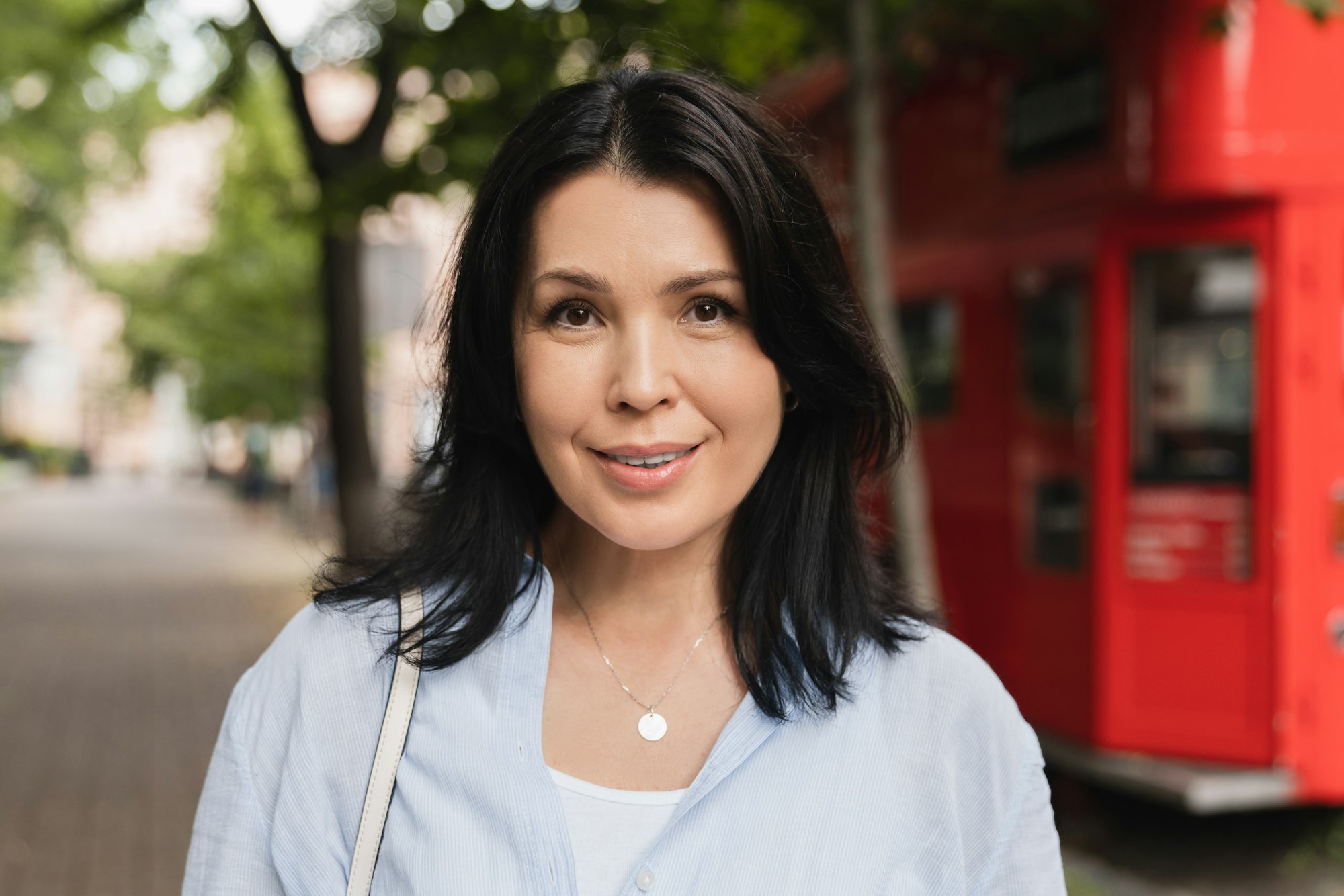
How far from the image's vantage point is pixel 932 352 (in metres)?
6.64

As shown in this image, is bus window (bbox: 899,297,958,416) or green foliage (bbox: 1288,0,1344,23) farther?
bus window (bbox: 899,297,958,416)

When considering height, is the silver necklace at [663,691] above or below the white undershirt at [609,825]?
above

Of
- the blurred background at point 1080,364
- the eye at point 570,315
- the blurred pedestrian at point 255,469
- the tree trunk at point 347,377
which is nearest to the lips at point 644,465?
the eye at point 570,315

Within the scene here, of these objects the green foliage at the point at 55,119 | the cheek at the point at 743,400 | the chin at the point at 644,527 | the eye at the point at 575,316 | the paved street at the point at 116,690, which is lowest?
the paved street at the point at 116,690

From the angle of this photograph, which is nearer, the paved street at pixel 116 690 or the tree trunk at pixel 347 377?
the paved street at pixel 116 690

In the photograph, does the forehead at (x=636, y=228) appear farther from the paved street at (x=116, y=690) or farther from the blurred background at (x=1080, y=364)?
the blurred background at (x=1080, y=364)

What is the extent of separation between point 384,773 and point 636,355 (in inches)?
21.7

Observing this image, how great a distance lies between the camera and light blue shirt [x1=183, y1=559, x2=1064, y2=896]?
1571 mm

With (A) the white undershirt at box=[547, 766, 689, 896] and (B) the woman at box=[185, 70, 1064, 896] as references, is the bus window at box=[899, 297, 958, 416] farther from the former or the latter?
(A) the white undershirt at box=[547, 766, 689, 896]

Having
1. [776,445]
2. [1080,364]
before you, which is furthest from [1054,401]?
[776,445]

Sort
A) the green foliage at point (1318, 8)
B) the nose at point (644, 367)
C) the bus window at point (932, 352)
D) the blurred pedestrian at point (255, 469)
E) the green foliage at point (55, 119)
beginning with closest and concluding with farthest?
1. the nose at point (644, 367)
2. the green foliage at point (1318, 8)
3. the bus window at point (932, 352)
4. the green foliage at point (55, 119)
5. the blurred pedestrian at point (255, 469)

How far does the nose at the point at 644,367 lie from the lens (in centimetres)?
155

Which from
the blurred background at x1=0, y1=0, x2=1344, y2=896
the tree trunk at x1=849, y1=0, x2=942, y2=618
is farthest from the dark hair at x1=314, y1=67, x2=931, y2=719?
the tree trunk at x1=849, y1=0, x2=942, y2=618

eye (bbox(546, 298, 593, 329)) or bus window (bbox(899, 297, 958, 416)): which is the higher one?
bus window (bbox(899, 297, 958, 416))
